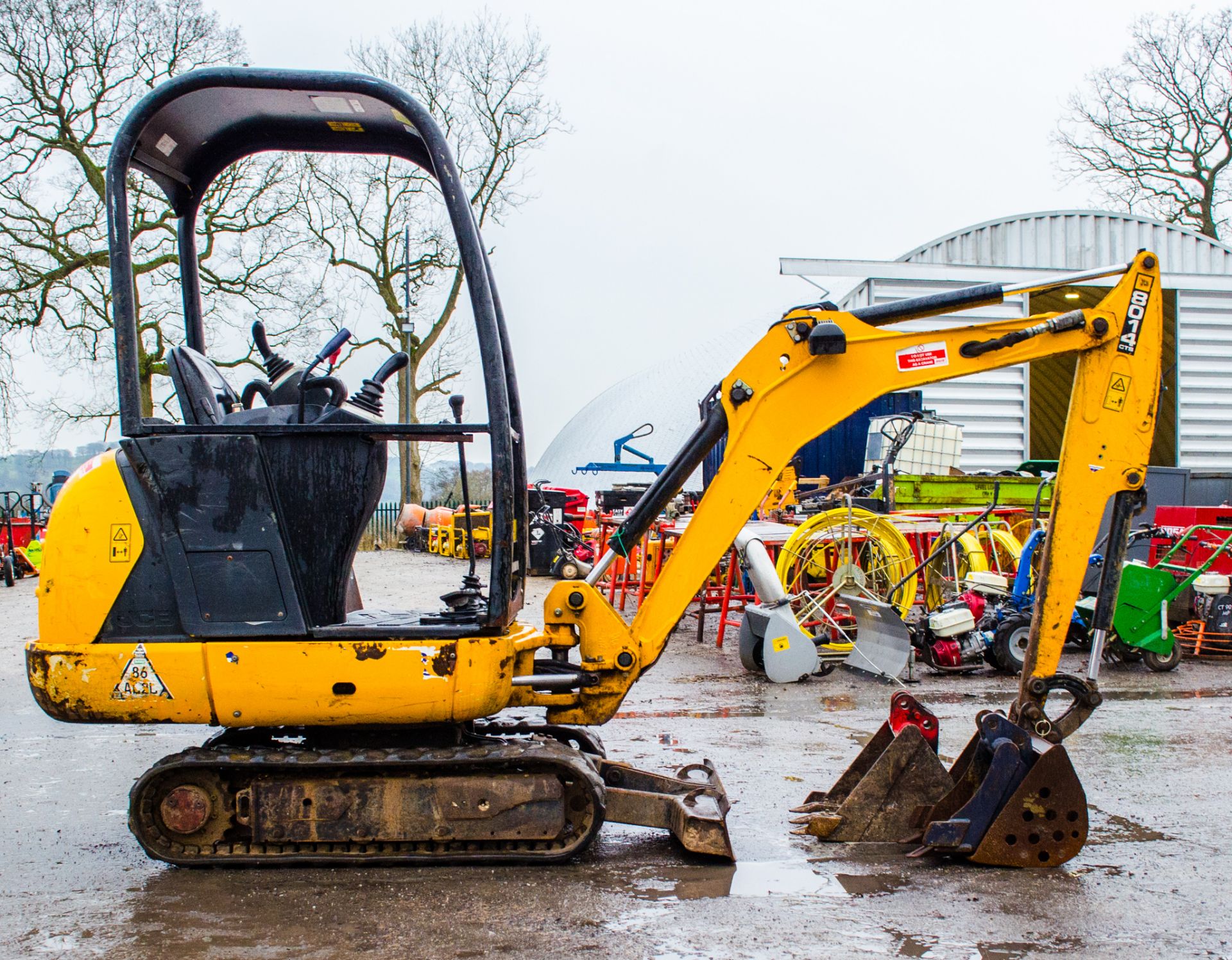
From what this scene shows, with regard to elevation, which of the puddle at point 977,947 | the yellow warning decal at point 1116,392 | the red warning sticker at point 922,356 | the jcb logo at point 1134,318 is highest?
the jcb logo at point 1134,318

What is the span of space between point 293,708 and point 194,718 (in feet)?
1.28

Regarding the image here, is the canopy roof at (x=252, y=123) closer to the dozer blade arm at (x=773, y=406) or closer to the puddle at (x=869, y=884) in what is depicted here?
the dozer blade arm at (x=773, y=406)

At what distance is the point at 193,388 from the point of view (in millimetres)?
4469

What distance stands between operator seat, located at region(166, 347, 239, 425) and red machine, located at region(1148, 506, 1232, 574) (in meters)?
8.27

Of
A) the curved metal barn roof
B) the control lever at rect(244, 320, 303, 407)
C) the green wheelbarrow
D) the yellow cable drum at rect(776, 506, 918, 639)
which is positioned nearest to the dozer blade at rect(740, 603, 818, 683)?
the yellow cable drum at rect(776, 506, 918, 639)

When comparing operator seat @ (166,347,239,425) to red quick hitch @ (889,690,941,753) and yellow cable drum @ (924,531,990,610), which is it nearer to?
red quick hitch @ (889,690,941,753)

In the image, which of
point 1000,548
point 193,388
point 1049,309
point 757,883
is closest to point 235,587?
point 193,388

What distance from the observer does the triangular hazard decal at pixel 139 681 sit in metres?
4.18

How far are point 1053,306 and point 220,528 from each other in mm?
18587

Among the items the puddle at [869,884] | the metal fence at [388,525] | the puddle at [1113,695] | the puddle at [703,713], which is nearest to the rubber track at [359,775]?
the puddle at [869,884]

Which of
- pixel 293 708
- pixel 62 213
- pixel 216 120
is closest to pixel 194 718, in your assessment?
pixel 293 708

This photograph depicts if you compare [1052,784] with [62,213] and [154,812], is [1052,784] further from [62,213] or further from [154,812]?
[62,213]

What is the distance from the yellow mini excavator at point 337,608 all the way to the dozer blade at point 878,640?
3.98 m

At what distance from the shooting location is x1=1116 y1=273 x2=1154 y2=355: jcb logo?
4.71 metres
